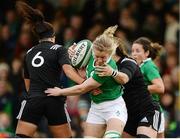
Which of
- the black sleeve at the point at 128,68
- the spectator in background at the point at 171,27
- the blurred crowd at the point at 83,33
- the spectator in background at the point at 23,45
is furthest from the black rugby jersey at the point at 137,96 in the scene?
the spectator in background at the point at 23,45

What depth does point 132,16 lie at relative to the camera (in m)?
15.2

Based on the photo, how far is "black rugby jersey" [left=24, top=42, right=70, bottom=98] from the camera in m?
9.09

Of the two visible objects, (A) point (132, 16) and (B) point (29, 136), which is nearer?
(B) point (29, 136)

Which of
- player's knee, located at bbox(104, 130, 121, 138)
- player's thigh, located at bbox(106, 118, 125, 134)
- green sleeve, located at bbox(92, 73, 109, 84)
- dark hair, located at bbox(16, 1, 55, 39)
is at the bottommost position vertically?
player's knee, located at bbox(104, 130, 121, 138)

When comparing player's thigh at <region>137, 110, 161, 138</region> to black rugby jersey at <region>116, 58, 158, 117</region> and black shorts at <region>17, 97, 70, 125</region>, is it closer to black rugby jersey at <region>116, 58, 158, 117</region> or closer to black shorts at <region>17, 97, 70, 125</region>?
black rugby jersey at <region>116, 58, 158, 117</region>

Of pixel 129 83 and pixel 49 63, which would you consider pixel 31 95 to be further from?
→ pixel 129 83

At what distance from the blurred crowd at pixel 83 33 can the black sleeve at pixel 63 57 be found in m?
3.71

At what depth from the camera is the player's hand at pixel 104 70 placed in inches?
333

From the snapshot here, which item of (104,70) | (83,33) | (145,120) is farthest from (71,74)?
(83,33)

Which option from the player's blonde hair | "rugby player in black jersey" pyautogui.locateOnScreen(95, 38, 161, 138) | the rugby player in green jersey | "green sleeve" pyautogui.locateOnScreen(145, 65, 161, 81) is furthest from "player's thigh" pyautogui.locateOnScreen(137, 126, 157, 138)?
the player's blonde hair

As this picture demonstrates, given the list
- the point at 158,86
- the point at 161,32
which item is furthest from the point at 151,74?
the point at 161,32

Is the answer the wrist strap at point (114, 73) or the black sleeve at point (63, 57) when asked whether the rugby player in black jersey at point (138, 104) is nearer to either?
the wrist strap at point (114, 73)

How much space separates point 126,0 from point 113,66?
24.0 feet

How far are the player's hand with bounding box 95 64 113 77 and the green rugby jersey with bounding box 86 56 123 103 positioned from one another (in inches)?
4.9
